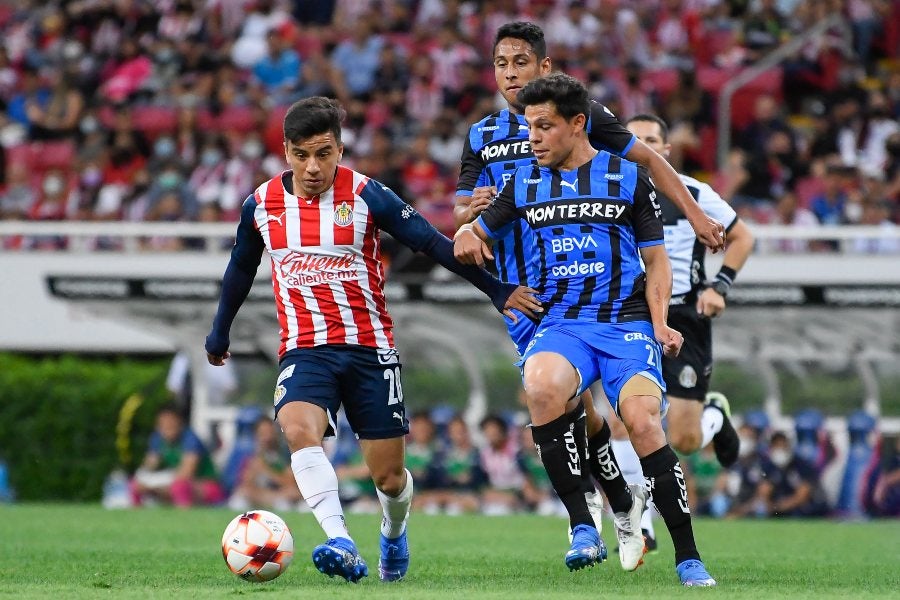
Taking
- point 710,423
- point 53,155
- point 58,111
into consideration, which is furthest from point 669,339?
point 58,111

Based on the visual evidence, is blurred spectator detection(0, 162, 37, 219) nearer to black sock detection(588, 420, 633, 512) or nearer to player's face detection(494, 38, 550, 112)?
player's face detection(494, 38, 550, 112)

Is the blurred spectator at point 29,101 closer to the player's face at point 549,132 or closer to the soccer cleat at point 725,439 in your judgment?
the soccer cleat at point 725,439

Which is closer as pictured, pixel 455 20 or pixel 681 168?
pixel 681 168

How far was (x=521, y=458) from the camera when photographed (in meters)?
15.9

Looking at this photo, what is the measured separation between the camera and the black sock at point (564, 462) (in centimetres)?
746

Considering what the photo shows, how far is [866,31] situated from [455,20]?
541cm

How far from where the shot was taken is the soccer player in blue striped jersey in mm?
7344

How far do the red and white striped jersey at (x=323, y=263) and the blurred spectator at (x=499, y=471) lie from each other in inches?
325

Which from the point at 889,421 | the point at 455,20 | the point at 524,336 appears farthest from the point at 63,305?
the point at 524,336

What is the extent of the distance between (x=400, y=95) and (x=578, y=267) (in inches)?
514

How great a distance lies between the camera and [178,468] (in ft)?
54.6

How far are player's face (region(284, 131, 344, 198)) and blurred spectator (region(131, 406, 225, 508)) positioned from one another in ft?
30.4

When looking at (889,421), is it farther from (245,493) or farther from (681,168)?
(245,493)

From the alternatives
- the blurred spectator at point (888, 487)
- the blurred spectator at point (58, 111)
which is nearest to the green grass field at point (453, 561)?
the blurred spectator at point (888, 487)
